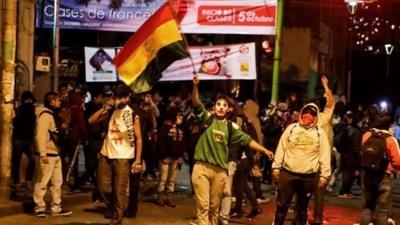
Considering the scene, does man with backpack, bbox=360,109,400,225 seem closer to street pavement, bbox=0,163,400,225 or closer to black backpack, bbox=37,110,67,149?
street pavement, bbox=0,163,400,225

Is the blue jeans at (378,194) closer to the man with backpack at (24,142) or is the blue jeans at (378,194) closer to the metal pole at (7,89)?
the metal pole at (7,89)

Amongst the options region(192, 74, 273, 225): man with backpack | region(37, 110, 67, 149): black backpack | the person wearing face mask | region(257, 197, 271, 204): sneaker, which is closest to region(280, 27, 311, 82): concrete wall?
region(257, 197, 271, 204): sneaker

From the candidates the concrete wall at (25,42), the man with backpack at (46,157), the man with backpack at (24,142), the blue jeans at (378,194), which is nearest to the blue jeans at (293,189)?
the blue jeans at (378,194)

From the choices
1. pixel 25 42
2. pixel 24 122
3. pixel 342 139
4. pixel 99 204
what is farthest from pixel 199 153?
pixel 342 139

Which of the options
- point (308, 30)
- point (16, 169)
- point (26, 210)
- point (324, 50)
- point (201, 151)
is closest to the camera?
point (201, 151)

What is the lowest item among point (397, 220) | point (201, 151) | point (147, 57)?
point (397, 220)

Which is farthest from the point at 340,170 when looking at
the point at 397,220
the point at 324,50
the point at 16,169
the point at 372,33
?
the point at 372,33

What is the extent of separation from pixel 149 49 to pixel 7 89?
9.43 feet

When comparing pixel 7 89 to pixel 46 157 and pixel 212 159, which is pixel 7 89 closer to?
pixel 46 157

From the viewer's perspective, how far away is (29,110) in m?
11.8

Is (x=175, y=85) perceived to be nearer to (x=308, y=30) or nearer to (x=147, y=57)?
(x=308, y=30)

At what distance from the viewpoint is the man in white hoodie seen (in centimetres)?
891

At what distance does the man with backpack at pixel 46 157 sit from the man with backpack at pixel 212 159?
2811 mm

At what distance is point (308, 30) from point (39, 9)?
51.6 ft
